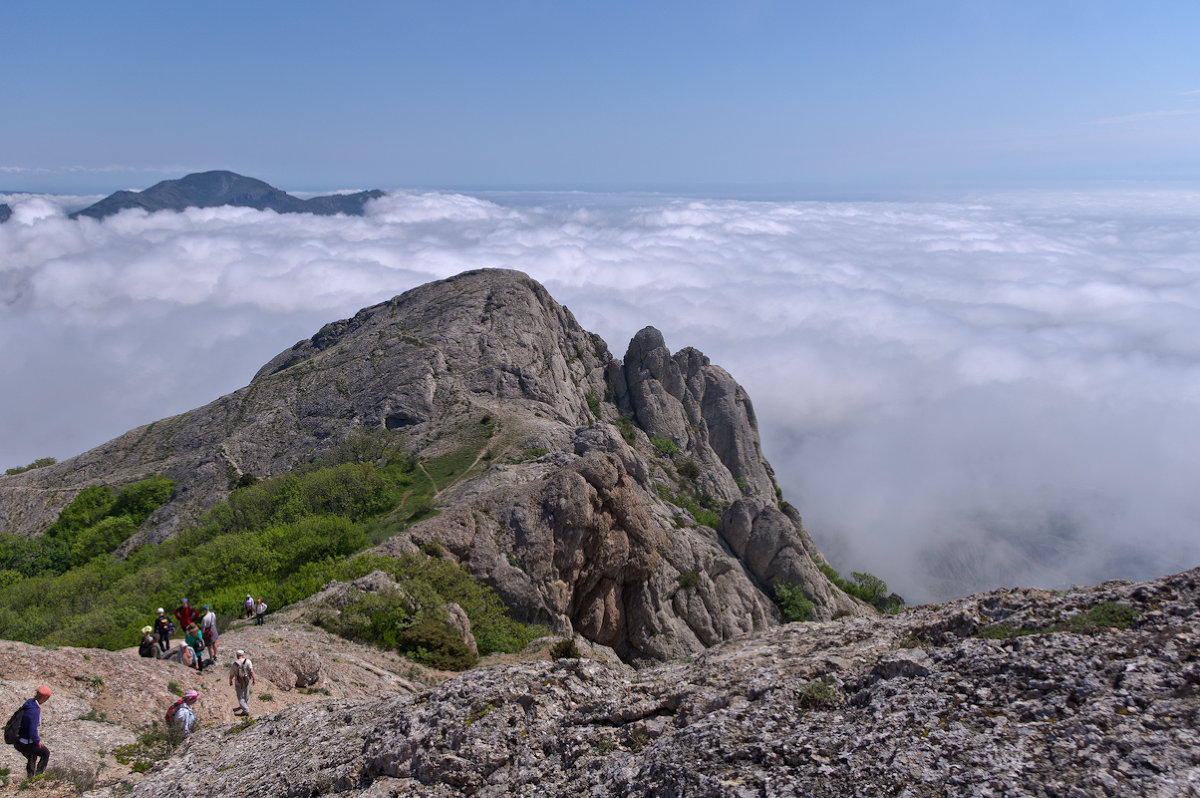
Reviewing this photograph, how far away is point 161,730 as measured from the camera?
1888 centimetres

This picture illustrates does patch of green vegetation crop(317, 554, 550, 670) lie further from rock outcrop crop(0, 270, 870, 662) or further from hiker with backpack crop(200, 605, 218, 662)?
hiker with backpack crop(200, 605, 218, 662)

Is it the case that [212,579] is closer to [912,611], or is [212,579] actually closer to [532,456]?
[532,456]

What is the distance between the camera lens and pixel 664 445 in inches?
3708

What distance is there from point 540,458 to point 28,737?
1580 inches

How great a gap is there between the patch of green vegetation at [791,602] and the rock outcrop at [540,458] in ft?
3.89

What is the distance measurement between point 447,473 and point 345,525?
14739 millimetres

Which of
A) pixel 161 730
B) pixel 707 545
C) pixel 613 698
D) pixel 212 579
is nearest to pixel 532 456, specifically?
pixel 707 545

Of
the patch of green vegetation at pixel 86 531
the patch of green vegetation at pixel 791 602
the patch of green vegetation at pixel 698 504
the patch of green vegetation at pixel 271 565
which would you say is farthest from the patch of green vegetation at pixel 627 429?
the patch of green vegetation at pixel 86 531

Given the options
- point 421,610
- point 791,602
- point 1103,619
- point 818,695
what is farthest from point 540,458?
point 1103,619

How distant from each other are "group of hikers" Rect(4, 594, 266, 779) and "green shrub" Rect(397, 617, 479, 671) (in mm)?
6880

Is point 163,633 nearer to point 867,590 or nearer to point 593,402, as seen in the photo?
point 867,590

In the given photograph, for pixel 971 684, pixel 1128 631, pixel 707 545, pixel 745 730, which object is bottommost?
pixel 707 545

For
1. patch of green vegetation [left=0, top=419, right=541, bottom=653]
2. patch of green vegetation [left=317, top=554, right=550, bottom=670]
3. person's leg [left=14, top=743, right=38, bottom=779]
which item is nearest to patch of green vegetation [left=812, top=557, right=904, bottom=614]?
patch of green vegetation [left=0, top=419, right=541, bottom=653]

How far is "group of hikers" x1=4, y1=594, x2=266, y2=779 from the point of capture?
52.5 feet
